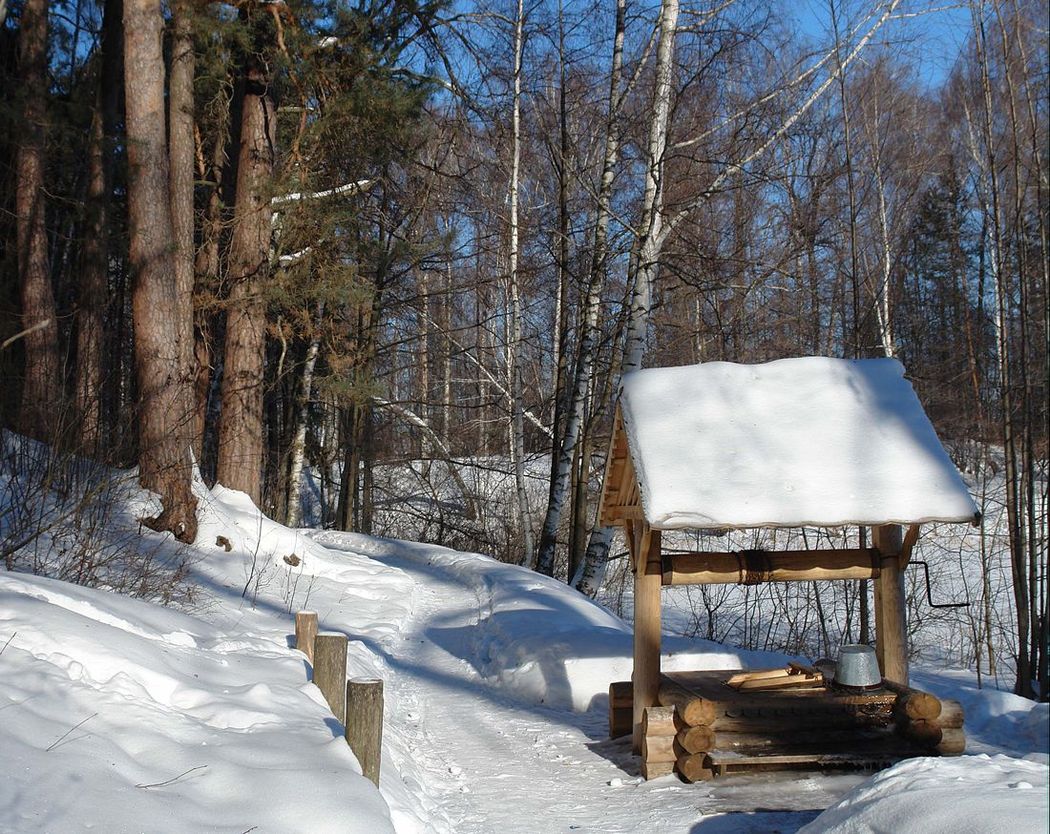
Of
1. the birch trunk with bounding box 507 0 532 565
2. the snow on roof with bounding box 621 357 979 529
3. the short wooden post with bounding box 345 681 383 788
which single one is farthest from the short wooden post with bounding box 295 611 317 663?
the birch trunk with bounding box 507 0 532 565

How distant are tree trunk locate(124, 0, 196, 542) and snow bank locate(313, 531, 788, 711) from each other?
A: 13.0 feet

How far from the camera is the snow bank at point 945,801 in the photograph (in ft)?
9.21

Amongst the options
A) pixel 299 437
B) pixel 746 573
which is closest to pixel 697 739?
pixel 746 573

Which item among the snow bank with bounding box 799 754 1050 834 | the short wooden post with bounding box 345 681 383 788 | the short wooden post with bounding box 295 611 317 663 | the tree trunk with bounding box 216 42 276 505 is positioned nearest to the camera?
the snow bank with bounding box 799 754 1050 834

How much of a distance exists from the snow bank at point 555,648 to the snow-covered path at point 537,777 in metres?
0.14

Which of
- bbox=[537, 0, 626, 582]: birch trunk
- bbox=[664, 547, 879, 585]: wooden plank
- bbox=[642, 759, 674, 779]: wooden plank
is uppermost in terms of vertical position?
bbox=[537, 0, 626, 582]: birch trunk

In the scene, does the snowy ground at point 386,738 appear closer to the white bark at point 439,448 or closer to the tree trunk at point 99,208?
the tree trunk at point 99,208

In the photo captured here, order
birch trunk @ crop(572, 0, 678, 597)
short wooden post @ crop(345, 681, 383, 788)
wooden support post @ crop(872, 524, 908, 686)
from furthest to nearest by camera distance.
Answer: birch trunk @ crop(572, 0, 678, 597)
wooden support post @ crop(872, 524, 908, 686)
short wooden post @ crop(345, 681, 383, 788)

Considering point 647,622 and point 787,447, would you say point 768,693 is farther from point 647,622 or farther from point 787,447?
point 787,447

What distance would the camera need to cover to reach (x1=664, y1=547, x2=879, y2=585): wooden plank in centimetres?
663

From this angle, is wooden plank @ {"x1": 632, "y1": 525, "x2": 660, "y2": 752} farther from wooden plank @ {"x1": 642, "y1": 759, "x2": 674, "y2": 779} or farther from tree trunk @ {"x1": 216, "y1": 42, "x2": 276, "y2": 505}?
tree trunk @ {"x1": 216, "y1": 42, "x2": 276, "y2": 505}

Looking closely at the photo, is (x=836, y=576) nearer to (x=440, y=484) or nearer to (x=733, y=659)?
(x=733, y=659)

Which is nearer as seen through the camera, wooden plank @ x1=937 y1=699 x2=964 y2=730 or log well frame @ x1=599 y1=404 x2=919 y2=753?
wooden plank @ x1=937 y1=699 x2=964 y2=730

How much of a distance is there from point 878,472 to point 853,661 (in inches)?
53.7
